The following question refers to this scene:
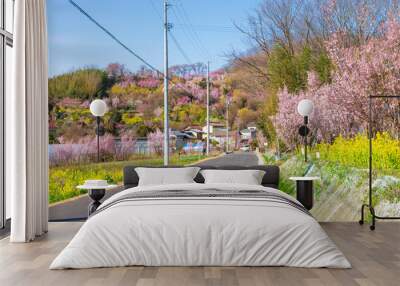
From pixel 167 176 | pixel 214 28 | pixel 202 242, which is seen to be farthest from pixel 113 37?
pixel 202 242

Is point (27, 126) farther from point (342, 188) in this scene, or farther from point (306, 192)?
point (342, 188)

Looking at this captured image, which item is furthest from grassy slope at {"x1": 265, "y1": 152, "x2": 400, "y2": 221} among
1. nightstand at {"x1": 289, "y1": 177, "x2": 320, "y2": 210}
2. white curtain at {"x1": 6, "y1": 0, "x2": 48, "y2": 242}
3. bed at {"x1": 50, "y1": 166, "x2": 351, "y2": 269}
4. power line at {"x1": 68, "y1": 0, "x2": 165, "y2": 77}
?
white curtain at {"x1": 6, "y1": 0, "x2": 48, "y2": 242}

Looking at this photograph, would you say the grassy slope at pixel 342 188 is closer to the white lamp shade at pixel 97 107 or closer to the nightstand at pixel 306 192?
the nightstand at pixel 306 192

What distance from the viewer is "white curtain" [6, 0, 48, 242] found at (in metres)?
5.39

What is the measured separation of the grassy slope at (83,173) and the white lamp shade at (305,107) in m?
1.43

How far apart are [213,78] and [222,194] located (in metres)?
2.78

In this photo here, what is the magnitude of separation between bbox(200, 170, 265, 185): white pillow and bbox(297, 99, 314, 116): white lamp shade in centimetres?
111

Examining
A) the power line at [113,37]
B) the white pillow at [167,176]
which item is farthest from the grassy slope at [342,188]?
the power line at [113,37]

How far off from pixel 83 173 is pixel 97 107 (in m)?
0.89

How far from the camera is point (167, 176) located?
6.24 metres

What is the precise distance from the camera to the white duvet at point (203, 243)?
4.18 metres

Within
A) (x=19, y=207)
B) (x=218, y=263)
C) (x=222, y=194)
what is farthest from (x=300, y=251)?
(x=19, y=207)

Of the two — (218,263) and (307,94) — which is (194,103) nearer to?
(307,94)

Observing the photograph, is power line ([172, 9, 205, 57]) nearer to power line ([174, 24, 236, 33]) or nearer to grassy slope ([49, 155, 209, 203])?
power line ([174, 24, 236, 33])
